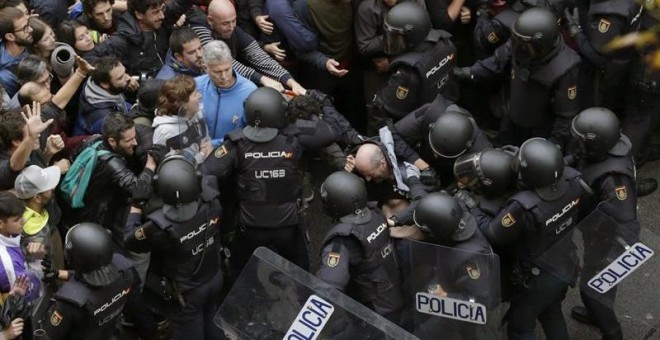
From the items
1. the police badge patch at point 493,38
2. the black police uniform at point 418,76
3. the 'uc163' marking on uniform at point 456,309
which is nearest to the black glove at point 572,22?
the police badge patch at point 493,38

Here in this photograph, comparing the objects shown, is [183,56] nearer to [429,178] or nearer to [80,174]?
[80,174]

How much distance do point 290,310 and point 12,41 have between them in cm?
349

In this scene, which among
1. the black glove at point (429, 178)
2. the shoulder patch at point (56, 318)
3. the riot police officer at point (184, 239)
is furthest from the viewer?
the black glove at point (429, 178)

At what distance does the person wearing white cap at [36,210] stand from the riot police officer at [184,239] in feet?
1.70

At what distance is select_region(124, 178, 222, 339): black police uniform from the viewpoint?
6016mm

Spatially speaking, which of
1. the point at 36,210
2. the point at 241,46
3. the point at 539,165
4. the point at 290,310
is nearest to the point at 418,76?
the point at 241,46

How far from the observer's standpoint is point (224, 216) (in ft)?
23.5

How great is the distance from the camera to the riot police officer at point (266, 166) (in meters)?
6.49

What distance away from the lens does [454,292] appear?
5.75 metres

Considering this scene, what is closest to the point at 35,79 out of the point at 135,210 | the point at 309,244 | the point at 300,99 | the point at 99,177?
the point at 99,177

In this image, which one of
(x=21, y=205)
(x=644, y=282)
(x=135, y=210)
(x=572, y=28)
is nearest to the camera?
(x=21, y=205)

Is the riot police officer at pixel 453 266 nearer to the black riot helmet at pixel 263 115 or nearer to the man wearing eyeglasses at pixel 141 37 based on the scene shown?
the black riot helmet at pixel 263 115

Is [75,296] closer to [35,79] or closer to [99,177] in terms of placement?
[99,177]

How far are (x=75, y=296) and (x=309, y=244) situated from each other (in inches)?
108
